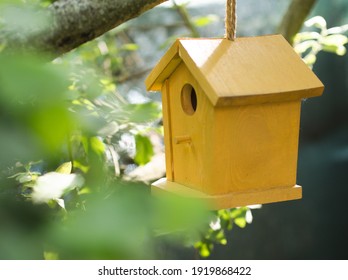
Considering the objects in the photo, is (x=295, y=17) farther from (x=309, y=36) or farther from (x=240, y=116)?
(x=240, y=116)

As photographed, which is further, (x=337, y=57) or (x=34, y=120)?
(x=337, y=57)

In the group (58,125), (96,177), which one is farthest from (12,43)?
(58,125)

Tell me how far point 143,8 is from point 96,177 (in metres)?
0.75

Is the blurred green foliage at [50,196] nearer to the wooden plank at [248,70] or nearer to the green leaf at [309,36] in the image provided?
the wooden plank at [248,70]

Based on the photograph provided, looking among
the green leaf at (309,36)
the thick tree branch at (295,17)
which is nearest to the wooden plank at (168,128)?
the green leaf at (309,36)

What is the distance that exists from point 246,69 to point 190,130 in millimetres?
166

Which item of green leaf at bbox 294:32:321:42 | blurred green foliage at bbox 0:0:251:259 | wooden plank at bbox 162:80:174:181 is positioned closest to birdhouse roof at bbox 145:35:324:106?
wooden plank at bbox 162:80:174:181

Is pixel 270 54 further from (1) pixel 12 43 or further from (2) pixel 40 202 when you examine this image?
(2) pixel 40 202

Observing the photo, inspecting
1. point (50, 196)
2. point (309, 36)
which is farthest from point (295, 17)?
point (50, 196)

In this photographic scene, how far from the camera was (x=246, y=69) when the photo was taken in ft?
3.23

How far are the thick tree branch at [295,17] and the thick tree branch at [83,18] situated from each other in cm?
97

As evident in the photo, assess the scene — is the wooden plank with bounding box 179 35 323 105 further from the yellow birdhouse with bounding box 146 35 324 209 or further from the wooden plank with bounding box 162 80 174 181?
the wooden plank with bounding box 162 80 174 181

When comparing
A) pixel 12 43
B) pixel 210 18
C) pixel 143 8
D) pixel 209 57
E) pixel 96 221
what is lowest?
pixel 96 221

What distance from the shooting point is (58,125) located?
218 mm
